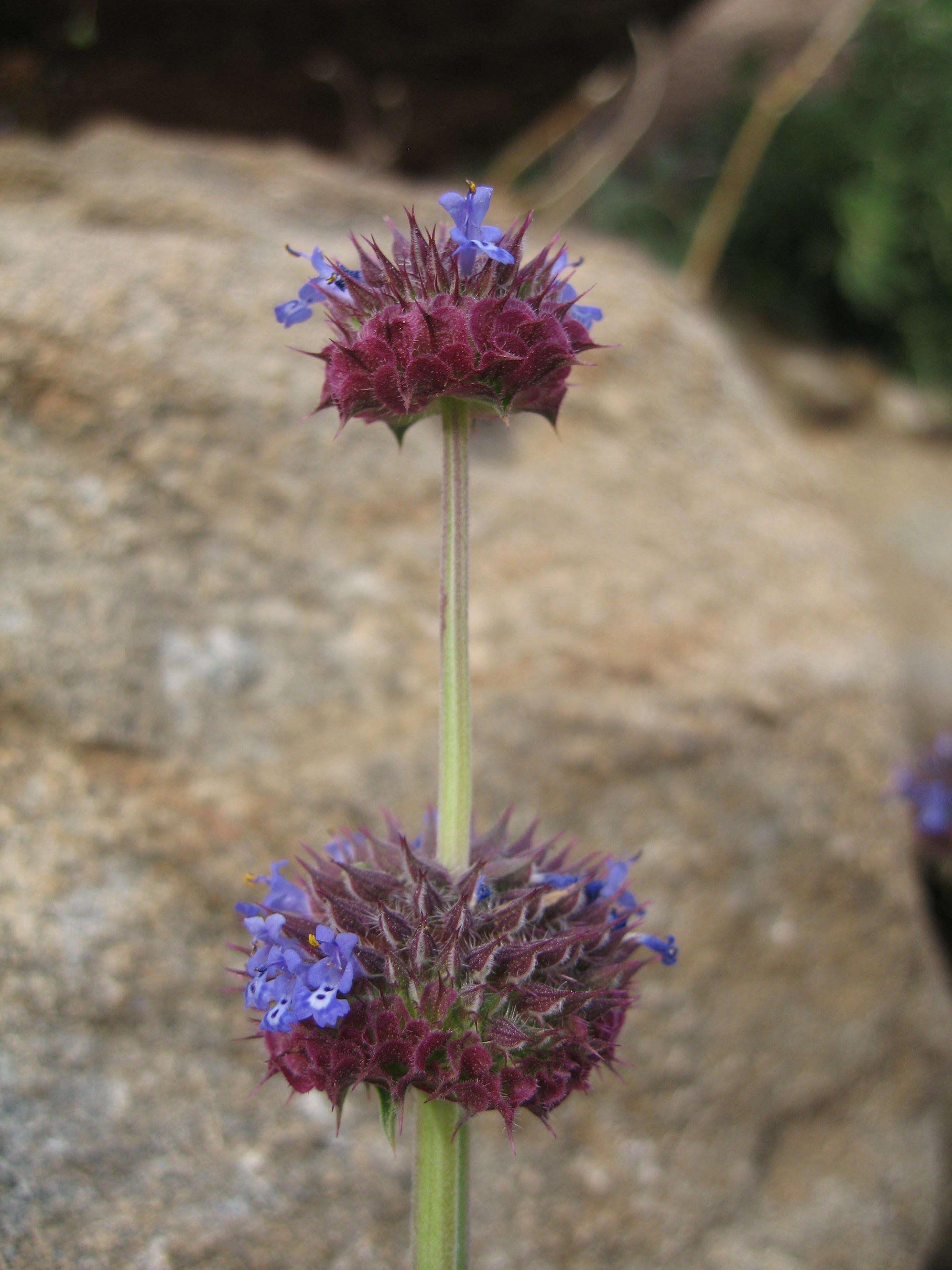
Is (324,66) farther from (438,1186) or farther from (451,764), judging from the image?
(438,1186)

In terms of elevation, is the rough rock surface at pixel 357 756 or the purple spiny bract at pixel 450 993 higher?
the rough rock surface at pixel 357 756

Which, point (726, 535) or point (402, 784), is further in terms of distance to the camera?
point (726, 535)

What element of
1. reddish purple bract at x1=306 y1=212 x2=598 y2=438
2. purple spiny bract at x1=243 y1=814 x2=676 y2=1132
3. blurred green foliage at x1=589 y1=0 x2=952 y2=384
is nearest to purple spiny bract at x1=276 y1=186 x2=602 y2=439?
reddish purple bract at x1=306 y1=212 x2=598 y2=438

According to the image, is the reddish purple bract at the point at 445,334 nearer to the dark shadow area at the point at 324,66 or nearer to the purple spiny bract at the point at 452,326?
the purple spiny bract at the point at 452,326

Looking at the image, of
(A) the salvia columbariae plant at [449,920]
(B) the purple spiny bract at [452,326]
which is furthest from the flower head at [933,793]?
(B) the purple spiny bract at [452,326]

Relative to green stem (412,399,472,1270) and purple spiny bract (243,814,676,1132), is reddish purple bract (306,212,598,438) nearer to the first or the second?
green stem (412,399,472,1270)

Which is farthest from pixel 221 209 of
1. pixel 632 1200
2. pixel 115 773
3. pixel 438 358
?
pixel 632 1200

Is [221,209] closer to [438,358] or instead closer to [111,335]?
[111,335]
